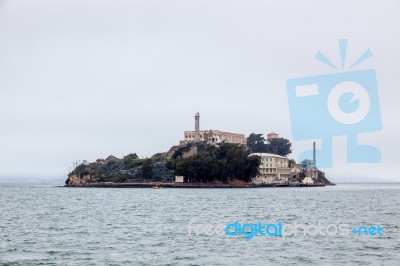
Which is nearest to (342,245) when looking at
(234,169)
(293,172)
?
(234,169)

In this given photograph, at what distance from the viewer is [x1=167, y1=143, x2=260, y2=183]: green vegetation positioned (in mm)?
134625

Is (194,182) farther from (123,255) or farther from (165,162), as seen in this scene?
(123,255)

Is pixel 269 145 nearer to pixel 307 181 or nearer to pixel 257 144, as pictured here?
pixel 257 144

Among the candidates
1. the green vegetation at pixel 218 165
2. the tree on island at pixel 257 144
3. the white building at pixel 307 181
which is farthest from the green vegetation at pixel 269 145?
the green vegetation at pixel 218 165

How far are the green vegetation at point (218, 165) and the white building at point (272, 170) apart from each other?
63.3 ft

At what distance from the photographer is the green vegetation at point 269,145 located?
188125mm

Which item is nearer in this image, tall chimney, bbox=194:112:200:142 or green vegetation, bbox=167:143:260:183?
green vegetation, bbox=167:143:260:183

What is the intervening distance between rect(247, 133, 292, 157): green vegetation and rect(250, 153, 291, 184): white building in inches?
640

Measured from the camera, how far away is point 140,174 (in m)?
148

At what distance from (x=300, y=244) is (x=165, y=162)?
117150 millimetres

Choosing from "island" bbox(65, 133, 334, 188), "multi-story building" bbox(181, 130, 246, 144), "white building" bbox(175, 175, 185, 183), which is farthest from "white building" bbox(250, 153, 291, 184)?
→ "white building" bbox(175, 175, 185, 183)

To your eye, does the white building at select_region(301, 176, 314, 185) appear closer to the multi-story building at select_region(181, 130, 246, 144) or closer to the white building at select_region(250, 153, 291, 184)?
the white building at select_region(250, 153, 291, 184)

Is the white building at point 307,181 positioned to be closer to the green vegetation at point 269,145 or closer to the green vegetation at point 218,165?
the green vegetation at point 269,145

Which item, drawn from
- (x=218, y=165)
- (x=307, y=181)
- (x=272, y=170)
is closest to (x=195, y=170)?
(x=218, y=165)
